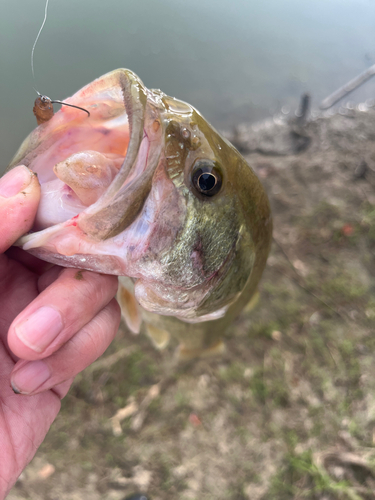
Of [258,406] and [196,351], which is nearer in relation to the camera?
[196,351]

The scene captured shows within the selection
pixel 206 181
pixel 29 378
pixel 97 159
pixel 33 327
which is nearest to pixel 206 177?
pixel 206 181

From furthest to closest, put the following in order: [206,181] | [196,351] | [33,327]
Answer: [196,351], [206,181], [33,327]

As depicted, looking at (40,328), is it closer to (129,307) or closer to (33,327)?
(33,327)

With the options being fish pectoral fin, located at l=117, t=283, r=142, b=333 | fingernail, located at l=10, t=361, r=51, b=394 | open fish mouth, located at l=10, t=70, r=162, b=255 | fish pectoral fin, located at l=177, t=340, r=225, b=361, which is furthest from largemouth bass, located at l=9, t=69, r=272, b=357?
fish pectoral fin, located at l=177, t=340, r=225, b=361

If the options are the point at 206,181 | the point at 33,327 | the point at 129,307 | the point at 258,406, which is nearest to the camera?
the point at 33,327

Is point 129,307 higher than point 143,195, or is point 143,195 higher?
point 143,195

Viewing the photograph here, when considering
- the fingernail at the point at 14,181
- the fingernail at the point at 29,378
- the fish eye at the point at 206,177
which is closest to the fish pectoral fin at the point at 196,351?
the fingernail at the point at 29,378

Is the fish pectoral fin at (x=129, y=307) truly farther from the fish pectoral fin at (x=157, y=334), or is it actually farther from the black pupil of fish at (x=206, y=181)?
the black pupil of fish at (x=206, y=181)

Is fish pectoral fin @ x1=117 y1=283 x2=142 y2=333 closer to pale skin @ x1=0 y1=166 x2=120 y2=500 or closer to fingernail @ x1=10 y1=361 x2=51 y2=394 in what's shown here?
pale skin @ x1=0 y1=166 x2=120 y2=500
